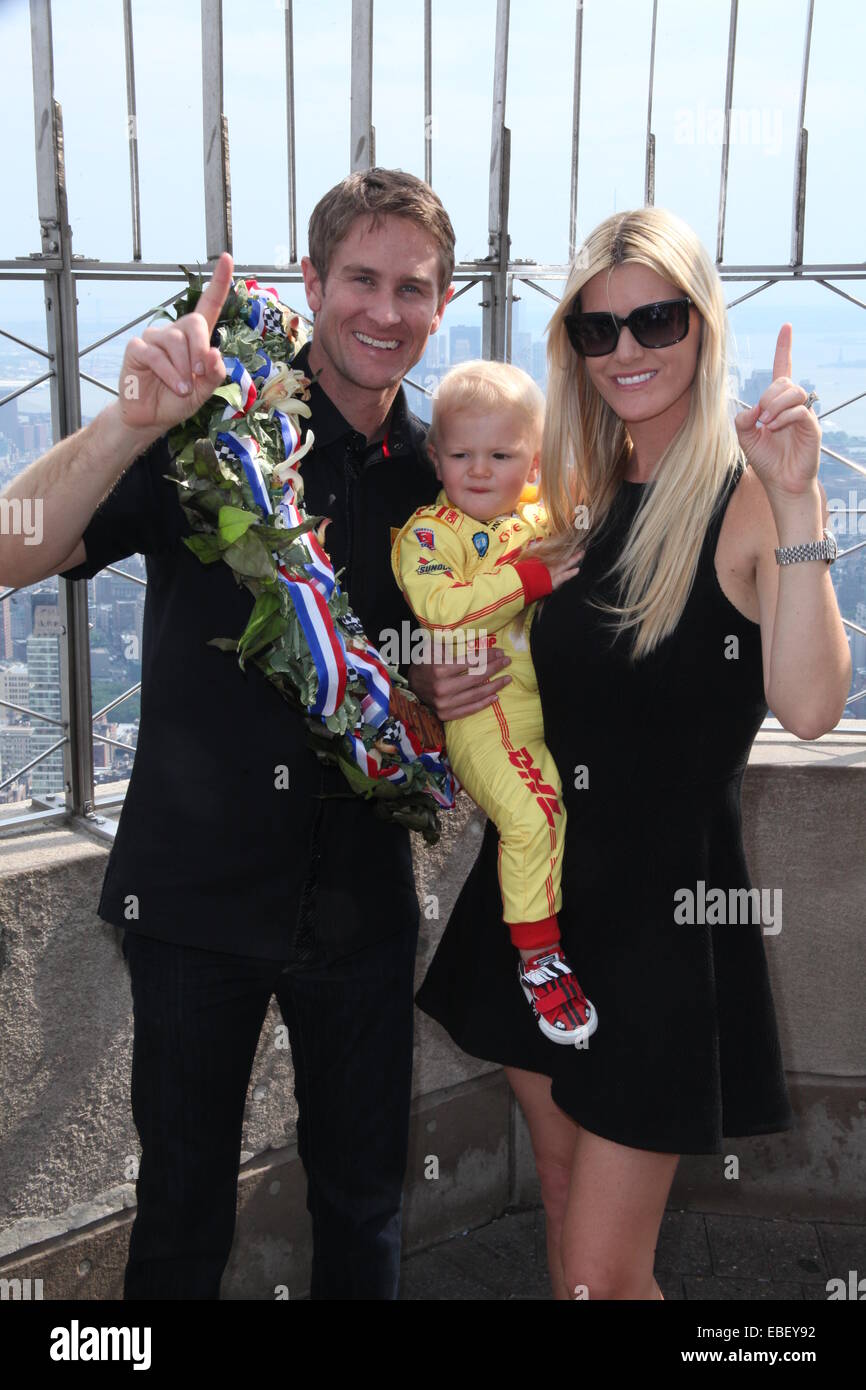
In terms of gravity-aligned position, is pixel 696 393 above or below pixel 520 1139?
above

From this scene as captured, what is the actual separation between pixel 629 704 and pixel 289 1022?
98 centimetres

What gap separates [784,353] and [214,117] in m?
2.01

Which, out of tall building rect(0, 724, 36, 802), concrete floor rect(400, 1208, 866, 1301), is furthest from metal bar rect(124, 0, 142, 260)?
concrete floor rect(400, 1208, 866, 1301)

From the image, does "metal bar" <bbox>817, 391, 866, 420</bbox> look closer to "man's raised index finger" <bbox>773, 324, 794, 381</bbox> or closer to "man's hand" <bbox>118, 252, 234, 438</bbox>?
"man's raised index finger" <bbox>773, 324, 794, 381</bbox>

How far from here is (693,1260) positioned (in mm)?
4109

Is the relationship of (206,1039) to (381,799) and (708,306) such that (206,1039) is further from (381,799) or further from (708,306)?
(708,306)

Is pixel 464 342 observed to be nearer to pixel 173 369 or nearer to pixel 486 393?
pixel 486 393

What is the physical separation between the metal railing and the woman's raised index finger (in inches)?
57.8

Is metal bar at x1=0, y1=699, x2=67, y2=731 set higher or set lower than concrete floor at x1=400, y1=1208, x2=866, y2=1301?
higher

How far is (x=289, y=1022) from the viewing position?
280cm

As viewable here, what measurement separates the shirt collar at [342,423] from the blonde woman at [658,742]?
381 mm

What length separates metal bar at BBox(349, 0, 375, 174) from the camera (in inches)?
154

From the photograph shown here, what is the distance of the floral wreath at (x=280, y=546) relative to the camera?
247 cm
